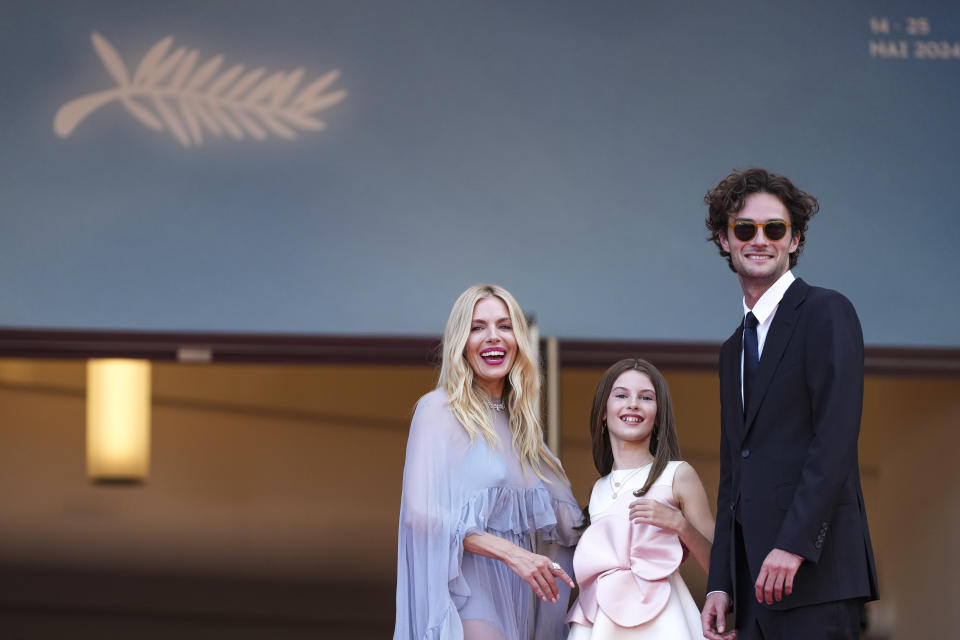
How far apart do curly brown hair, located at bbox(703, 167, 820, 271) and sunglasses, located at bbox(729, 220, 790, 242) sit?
0.04 metres

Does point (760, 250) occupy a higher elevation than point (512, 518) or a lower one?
higher

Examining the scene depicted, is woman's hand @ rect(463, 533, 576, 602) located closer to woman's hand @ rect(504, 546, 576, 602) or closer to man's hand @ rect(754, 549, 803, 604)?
woman's hand @ rect(504, 546, 576, 602)

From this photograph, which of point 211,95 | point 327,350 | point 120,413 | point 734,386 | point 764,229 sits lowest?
point 734,386

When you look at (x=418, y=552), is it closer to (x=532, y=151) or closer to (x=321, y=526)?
(x=532, y=151)

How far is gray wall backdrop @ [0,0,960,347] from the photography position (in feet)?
16.2

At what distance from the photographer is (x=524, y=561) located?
2.68 meters

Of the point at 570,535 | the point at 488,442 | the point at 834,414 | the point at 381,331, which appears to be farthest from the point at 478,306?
the point at 381,331

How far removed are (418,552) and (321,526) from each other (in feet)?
21.0

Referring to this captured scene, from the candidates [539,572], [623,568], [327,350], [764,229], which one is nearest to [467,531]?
[539,572]

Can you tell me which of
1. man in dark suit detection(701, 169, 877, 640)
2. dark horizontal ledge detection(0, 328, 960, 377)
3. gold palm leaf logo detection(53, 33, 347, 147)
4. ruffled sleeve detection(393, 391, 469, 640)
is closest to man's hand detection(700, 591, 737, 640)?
man in dark suit detection(701, 169, 877, 640)

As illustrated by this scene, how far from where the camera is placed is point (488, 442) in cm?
295

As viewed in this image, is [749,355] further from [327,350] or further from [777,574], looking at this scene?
[327,350]

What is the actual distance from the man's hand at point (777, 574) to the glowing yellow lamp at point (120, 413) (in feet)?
16.1

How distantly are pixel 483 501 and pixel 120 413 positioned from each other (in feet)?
16.5
